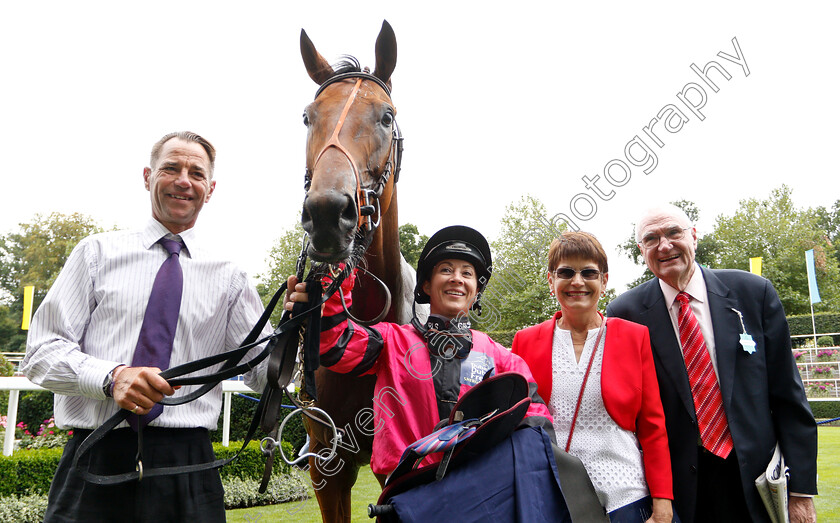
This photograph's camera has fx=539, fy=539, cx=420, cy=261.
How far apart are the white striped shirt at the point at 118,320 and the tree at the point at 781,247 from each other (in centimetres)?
3693

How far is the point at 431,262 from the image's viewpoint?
7.80ft

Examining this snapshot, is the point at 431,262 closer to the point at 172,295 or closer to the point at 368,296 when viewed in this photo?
the point at 368,296

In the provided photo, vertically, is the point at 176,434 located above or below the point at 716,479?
above

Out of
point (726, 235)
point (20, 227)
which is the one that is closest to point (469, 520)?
point (726, 235)

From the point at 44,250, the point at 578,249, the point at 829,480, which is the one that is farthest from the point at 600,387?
the point at 44,250

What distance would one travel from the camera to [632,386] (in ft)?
7.73

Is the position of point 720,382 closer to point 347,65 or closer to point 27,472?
point 347,65

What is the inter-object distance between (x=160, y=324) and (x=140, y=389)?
32 centimetres

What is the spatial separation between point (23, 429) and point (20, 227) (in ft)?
114

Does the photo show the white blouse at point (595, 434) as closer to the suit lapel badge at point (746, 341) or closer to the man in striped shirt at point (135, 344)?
the suit lapel badge at point (746, 341)

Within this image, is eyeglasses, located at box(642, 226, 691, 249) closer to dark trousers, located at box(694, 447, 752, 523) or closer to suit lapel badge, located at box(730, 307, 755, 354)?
suit lapel badge, located at box(730, 307, 755, 354)

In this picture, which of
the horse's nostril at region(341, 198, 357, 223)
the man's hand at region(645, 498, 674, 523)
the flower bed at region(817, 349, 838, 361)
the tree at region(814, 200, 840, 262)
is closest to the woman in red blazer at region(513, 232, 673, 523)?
the man's hand at region(645, 498, 674, 523)

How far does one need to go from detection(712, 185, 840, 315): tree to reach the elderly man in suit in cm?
3505

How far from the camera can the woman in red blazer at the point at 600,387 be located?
2238 millimetres
